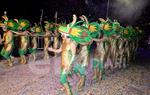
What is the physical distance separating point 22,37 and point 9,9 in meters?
6.49

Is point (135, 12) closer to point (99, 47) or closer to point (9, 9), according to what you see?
point (9, 9)

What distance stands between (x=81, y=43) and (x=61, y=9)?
16.7 metres

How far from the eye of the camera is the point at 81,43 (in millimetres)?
8539

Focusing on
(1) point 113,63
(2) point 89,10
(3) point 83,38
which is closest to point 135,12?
(2) point 89,10

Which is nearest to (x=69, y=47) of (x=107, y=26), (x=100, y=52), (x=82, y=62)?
(x=82, y=62)

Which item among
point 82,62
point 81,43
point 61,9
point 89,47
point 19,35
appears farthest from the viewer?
point 61,9

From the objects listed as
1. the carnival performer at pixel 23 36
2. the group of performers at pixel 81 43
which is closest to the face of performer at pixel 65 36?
the group of performers at pixel 81 43

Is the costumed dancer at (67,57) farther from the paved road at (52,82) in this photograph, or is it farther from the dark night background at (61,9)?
the dark night background at (61,9)

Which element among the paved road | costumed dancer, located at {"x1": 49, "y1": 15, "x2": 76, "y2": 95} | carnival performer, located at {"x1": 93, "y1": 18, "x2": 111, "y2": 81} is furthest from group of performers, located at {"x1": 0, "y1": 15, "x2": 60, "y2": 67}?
costumed dancer, located at {"x1": 49, "y1": 15, "x2": 76, "y2": 95}

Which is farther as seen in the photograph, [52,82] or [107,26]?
[107,26]

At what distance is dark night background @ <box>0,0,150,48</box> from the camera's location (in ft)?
67.9

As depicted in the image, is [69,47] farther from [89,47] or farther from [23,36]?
[23,36]

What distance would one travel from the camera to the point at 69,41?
8.04 meters

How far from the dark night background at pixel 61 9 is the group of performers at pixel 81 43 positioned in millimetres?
4984
